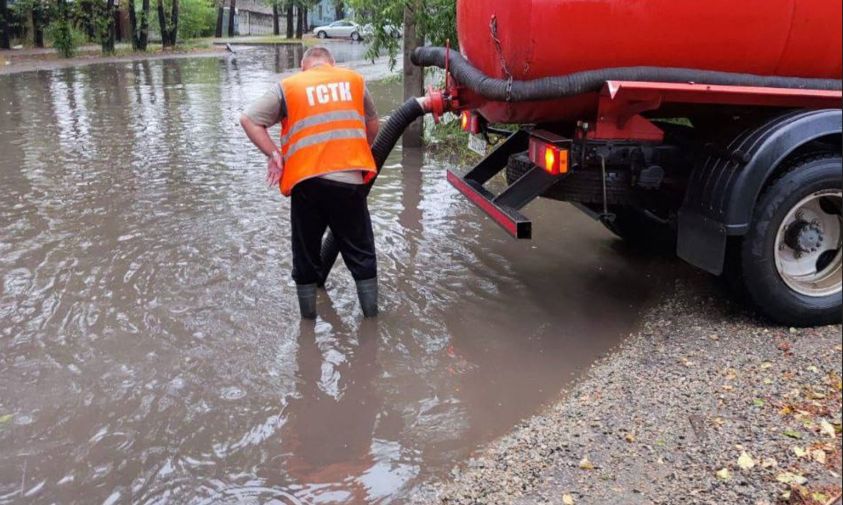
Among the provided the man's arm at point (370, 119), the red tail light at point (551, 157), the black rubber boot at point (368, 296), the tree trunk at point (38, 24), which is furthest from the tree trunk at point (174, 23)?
the red tail light at point (551, 157)

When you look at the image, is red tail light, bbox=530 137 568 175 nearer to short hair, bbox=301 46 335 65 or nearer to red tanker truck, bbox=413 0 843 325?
red tanker truck, bbox=413 0 843 325

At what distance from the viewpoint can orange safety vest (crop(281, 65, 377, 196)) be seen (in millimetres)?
4711

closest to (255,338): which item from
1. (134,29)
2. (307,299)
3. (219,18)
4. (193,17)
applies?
(307,299)

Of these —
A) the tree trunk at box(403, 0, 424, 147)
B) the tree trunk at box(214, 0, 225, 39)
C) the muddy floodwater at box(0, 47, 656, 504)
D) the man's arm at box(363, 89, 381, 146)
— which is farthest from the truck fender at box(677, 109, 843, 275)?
the tree trunk at box(214, 0, 225, 39)

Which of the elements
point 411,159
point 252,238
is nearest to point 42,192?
point 252,238

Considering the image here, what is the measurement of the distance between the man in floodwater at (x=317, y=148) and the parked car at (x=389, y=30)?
5187 mm

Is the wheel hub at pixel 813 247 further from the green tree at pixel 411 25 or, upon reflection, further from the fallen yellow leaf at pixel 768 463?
the green tree at pixel 411 25

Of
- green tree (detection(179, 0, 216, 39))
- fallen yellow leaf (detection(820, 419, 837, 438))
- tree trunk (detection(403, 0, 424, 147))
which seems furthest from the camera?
green tree (detection(179, 0, 216, 39))

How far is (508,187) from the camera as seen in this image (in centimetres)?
523

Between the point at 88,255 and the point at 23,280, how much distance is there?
64cm

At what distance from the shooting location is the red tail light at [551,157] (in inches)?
180

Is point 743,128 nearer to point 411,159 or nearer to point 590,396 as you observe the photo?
point 590,396

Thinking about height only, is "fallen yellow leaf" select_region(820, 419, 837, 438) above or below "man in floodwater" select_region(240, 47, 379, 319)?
below

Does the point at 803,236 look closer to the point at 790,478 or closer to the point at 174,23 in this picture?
the point at 790,478
